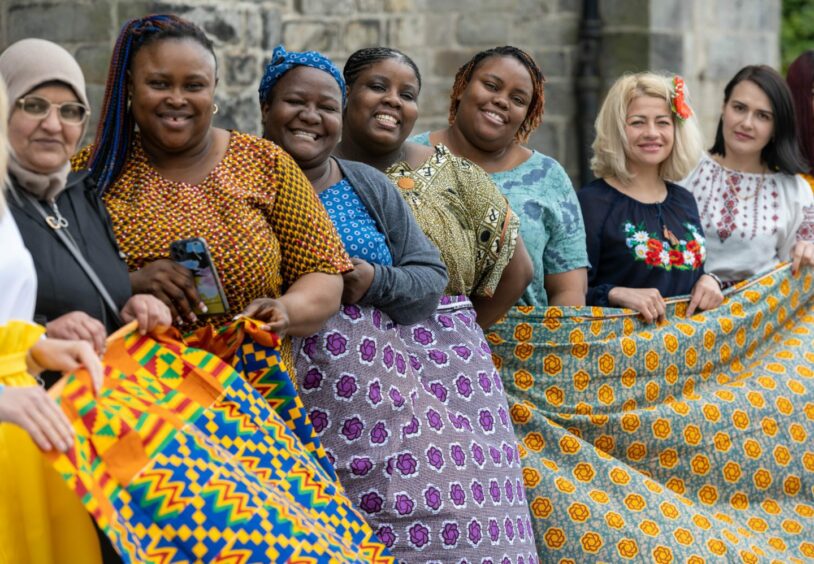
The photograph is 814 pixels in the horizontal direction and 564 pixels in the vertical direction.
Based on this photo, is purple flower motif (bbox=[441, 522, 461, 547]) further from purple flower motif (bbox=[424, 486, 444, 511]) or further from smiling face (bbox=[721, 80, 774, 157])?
smiling face (bbox=[721, 80, 774, 157])

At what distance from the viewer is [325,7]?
9.39 m

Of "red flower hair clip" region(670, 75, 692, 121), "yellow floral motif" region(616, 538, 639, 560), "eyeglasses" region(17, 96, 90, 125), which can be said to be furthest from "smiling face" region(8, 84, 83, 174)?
"red flower hair clip" region(670, 75, 692, 121)

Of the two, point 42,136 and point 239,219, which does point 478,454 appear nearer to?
point 239,219

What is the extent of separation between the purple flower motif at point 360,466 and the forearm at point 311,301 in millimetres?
449

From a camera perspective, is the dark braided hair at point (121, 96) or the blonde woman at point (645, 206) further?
the blonde woman at point (645, 206)

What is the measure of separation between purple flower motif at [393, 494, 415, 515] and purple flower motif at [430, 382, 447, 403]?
16.0 inches

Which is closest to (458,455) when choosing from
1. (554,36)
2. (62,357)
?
(62,357)

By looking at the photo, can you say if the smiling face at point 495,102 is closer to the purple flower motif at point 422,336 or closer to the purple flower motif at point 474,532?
the purple flower motif at point 422,336

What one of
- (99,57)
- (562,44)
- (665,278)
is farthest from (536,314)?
(562,44)

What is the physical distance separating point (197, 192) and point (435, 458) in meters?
1.12

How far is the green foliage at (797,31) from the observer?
1603cm

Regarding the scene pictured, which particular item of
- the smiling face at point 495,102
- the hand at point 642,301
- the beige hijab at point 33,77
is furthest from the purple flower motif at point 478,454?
the beige hijab at point 33,77

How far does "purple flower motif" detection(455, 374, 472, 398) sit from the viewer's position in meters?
4.66

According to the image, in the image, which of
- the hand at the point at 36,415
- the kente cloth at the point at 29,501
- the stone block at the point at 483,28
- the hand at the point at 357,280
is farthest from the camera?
the stone block at the point at 483,28
